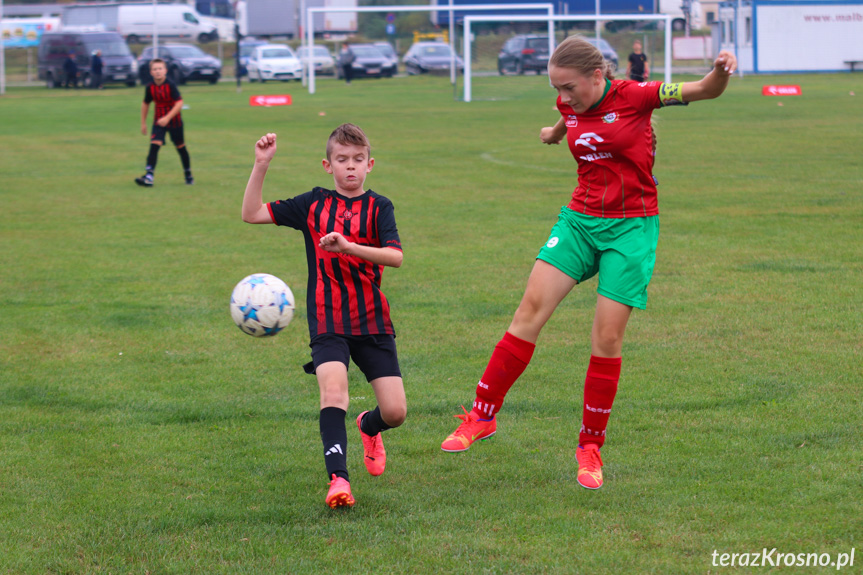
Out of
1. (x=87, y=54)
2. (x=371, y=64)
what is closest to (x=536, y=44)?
(x=371, y=64)

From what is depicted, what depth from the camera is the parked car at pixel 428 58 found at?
4650cm

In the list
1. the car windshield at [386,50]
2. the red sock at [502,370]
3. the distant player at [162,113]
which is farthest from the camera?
the car windshield at [386,50]

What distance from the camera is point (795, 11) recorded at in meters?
44.3

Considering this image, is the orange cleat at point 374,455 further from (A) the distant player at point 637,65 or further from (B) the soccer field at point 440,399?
(A) the distant player at point 637,65

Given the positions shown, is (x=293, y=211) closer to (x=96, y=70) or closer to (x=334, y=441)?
(x=334, y=441)

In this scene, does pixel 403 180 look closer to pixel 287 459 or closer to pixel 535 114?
pixel 287 459

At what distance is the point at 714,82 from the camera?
4250 millimetres

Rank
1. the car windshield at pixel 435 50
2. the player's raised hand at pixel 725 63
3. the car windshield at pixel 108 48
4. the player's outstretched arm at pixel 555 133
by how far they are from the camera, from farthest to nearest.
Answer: the car windshield at pixel 435 50 → the car windshield at pixel 108 48 → the player's outstretched arm at pixel 555 133 → the player's raised hand at pixel 725 63

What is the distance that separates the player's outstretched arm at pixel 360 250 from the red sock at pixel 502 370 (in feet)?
2.42

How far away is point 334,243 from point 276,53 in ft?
151

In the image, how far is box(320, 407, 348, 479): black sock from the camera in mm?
4090

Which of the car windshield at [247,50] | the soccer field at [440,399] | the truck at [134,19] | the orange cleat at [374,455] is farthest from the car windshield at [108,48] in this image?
the orange cleat at [374,455]

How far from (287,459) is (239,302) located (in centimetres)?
90

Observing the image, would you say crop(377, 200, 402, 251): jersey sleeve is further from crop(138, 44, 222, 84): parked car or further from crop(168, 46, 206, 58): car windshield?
crop(168, 46, 206, 58): car windshield
